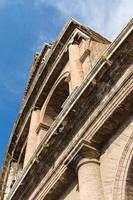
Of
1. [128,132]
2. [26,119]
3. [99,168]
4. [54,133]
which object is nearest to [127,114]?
[128,132]

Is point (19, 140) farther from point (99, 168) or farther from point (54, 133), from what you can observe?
point (99, 168)

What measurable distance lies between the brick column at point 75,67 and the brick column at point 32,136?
2671 mm

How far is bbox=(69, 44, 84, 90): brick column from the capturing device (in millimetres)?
11436

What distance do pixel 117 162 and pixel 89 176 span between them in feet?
1.90

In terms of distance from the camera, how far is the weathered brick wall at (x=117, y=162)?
6.95m

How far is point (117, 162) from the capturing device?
24.1 feet

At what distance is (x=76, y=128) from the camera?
8.74 metres

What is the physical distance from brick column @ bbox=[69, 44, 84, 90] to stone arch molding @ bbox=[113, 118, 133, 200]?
4.09 m

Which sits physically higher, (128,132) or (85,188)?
(128,132)

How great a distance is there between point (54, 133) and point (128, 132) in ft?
7.42

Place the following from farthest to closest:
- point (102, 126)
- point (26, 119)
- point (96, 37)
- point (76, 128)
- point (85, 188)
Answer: point (26, 119) → point (96, 37) → point (76, 128) → point (102, 126) → point (85, 188)

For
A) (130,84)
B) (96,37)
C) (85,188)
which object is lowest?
(85,188)

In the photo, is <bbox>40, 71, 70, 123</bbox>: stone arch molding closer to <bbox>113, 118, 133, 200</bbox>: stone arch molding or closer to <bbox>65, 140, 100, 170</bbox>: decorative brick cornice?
<bbox>65, 140, 100, 170</bbox>: decorative brick cornice

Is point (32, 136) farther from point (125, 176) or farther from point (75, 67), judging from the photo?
point (125, 176)
